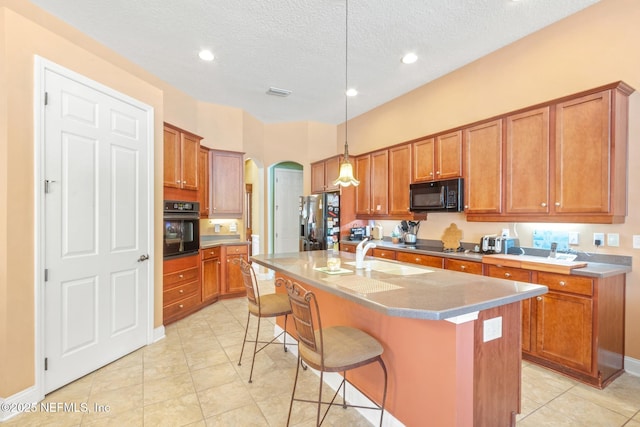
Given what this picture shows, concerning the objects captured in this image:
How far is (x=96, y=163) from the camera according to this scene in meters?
2.70

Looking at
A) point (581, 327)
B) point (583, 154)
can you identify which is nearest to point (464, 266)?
point (581, 327)

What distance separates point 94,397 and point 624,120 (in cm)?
488

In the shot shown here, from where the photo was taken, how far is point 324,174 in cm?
584

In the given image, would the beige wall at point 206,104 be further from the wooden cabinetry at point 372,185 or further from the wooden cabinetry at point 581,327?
the wooden cabinetry at point 372,185

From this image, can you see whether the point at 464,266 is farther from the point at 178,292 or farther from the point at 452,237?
the point at 178,292

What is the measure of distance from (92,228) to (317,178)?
157 inches

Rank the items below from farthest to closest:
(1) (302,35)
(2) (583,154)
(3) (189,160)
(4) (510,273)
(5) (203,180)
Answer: (5) (203,180) → (3) (189,160) → (1) (302,35) → (4) (510,273) → (2) (583,154)

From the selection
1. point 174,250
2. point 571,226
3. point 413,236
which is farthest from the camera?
point 413,236

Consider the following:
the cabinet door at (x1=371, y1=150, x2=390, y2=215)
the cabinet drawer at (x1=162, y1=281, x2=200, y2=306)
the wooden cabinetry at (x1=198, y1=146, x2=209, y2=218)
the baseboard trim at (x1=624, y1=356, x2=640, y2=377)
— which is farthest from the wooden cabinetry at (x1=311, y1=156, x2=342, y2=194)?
the baseboard trim at (x1=624, y1=356, x2=640, y2=377)

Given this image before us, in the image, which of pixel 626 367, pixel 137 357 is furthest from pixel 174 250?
pixel 626 367

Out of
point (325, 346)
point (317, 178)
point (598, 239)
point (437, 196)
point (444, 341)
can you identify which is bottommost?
point (325, 346)

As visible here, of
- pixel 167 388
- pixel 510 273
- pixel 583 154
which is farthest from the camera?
pixel 510 273

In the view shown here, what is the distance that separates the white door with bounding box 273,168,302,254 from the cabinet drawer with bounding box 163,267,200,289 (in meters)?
2.47

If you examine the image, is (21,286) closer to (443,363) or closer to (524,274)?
(443,363)
